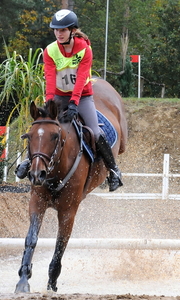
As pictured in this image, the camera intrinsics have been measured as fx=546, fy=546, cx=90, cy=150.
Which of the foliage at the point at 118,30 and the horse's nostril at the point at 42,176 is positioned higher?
the horse's nostril at the point at 42,176

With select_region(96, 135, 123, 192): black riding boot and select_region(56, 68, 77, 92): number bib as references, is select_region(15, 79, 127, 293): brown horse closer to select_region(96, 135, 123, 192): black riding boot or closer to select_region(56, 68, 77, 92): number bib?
select_region(96, 135, 123, 192): black riding boot

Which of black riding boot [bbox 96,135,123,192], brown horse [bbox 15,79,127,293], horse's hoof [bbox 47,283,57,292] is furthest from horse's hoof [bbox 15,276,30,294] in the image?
black riding boot [bbox 96,135,123,192]

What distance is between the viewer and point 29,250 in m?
5.16

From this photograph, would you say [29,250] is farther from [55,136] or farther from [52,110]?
[52,110]

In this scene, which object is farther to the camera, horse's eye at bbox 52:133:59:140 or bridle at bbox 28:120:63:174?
horse's eye at bbox 52:133:59:140

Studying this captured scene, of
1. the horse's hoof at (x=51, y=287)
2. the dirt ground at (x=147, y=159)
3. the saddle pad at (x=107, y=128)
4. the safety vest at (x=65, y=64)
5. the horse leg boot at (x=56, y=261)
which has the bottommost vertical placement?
the dirt ground at (x=147, y=159)

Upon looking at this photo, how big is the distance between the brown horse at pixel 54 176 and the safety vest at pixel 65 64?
59 cm

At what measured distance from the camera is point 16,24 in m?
30.1

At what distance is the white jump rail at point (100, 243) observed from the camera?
5.59 metres

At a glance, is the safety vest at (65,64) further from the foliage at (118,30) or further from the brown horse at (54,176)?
the foliage at (118,30)

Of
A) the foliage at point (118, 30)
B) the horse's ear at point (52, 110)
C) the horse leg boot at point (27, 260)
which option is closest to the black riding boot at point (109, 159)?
the horse's ear at point (52, 110)

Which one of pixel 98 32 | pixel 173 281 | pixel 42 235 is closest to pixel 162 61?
pixel 98 32

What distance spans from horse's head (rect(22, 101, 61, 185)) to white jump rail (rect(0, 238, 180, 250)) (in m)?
0.98

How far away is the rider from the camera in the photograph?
5.62m
